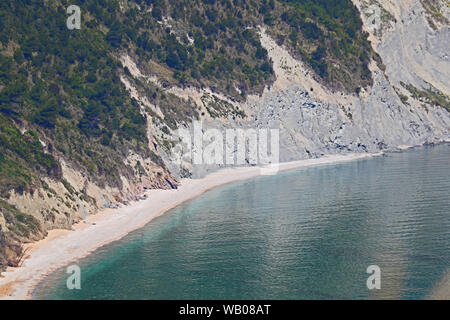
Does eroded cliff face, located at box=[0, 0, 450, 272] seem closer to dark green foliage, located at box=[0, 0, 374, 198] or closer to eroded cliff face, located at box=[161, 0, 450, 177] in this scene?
eroded cliff face, located at box=[161, 0, 450, 177]

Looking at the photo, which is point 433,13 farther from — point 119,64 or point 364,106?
point 119,64

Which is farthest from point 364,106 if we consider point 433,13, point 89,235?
point 89,235

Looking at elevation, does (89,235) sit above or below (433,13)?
below

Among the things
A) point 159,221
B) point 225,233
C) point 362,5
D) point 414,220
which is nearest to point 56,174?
point 159,221

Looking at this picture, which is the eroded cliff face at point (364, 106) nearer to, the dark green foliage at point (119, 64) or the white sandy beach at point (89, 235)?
the dark green foliage at point (119, 64)

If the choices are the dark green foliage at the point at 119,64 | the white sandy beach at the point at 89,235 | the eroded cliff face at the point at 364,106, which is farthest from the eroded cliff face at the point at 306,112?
the dark green foliage at the point at 119,64

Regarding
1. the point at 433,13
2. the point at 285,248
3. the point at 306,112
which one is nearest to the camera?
the point at 285,248

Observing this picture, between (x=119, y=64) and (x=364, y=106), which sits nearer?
(x=119, y=64)
